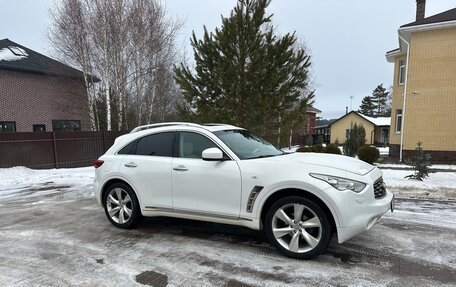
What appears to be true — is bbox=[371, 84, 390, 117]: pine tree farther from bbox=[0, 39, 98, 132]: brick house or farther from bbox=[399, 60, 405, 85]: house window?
bbox=[0, 39, 98, 132]: brick house

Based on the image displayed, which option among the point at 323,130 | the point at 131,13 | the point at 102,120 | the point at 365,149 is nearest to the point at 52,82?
the point at 102,120

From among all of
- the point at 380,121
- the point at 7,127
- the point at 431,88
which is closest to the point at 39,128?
the point at 7,127

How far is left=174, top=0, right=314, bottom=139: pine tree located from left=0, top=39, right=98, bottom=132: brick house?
11381 mm

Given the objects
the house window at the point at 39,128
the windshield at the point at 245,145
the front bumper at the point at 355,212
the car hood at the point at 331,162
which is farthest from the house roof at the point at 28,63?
the front bumper at the point at 355,212

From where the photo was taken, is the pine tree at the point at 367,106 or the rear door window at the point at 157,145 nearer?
the rear door window at the point at 157,145

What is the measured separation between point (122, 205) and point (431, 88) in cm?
1720

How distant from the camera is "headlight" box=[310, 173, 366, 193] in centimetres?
375

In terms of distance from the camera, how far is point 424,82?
1702cm

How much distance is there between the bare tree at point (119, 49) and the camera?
719 inches

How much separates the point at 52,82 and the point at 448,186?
21906 mm

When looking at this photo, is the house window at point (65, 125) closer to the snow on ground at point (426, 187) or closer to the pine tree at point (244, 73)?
the pine tree at point (244, 73)

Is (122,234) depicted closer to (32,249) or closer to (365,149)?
(32,249)

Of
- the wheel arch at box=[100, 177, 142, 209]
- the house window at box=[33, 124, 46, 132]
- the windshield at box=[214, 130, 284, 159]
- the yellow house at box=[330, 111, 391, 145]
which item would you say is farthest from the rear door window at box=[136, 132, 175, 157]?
the yellow house at box=[330, 111, 391, 145]

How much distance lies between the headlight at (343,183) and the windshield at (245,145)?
3.62 ft
